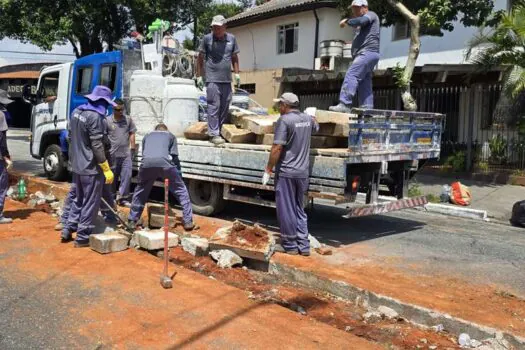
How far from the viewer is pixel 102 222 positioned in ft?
25.4

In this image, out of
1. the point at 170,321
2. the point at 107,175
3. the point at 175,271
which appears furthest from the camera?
the point at 107,175

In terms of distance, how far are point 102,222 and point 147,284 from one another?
8.61 feet

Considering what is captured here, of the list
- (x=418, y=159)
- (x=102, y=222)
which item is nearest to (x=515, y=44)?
(x=418, y=159)

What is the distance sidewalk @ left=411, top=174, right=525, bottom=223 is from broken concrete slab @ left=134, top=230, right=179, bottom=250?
6412 millimetres

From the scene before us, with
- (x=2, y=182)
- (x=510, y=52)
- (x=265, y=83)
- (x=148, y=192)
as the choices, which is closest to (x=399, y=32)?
(x=265, y=83)

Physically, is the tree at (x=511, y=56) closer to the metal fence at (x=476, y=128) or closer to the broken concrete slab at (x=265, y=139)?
the metal fence at (x=476, y=128)

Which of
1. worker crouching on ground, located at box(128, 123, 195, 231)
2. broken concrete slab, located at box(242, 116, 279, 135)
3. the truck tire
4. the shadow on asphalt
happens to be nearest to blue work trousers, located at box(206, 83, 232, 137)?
broken concrete slab, located at box(242, 116, 279, 135)

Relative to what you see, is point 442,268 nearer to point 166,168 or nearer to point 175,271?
point 175,271

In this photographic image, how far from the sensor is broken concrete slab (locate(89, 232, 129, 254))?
646 centimetres

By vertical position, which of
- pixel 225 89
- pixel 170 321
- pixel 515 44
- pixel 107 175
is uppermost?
pixel 515 44

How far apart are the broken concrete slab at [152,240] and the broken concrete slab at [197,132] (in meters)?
2.03

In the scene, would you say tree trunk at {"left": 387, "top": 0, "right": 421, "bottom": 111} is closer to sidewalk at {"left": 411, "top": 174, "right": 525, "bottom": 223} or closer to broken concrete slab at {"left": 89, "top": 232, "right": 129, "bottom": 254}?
sidewalk at {"left": 411, "top": 174, "right": 525, "bottom": 223}

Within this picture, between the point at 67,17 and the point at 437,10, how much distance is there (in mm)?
12715

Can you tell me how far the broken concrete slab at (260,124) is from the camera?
24.2ft
